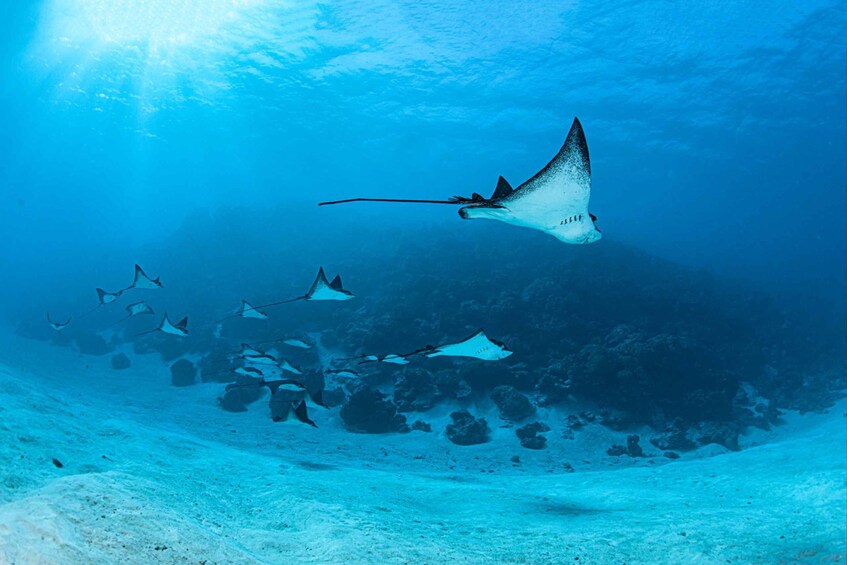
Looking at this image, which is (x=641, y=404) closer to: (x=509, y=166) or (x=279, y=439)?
(x=279, y=439)

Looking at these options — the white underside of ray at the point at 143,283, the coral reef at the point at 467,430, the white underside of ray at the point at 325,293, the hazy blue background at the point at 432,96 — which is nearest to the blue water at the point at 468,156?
the hazy blue background at the point at 432,96

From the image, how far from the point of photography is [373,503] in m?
5.59

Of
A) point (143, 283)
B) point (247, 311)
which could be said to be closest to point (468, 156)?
point (247, 311)

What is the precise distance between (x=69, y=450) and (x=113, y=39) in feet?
112

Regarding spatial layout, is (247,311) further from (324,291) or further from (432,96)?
(432,96)

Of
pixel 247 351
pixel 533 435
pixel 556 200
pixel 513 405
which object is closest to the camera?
pixel 556 200

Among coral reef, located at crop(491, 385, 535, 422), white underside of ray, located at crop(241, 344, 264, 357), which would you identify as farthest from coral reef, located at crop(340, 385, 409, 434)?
white underside of ray, located at crop(241, 344, 264, 357)

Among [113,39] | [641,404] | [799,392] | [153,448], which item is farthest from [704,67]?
[113,39]

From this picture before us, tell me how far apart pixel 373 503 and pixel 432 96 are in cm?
3516

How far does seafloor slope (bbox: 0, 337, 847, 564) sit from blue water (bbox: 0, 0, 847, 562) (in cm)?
51

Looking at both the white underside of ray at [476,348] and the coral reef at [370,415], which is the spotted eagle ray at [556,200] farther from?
the coral reef at [370,415]

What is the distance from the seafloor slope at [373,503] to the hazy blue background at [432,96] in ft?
75.3

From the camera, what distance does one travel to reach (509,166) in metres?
56.1

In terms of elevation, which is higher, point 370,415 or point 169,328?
point 169,328
